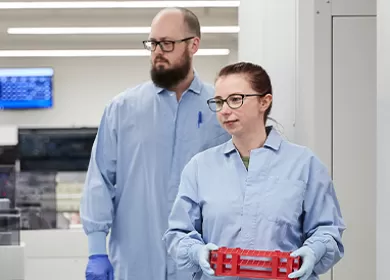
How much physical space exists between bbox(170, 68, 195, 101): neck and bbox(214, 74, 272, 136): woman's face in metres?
0.64

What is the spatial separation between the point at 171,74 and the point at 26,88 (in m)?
7.07

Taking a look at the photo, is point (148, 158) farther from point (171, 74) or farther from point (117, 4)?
point (117, 4)

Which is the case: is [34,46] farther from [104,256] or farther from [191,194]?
[191,194]

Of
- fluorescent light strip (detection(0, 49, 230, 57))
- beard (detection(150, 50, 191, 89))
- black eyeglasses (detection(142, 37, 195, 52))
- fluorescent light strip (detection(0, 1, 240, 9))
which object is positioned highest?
fluorescent light strip (detection(0, 1, 240, 9))

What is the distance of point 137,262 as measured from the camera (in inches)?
114

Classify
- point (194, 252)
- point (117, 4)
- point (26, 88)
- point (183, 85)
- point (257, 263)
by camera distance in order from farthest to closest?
point (26, 88) < point (117, 4) < point (183, 85) < point (194, 252) < point (257, 263)

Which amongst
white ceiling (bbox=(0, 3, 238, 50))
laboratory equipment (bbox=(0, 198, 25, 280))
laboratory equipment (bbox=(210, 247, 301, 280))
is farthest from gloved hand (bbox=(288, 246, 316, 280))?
white ceiling (bbox=(0, 3, 238, 50))

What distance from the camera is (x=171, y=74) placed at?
2809 mm

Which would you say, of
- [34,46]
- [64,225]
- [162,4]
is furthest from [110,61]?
[64,225]

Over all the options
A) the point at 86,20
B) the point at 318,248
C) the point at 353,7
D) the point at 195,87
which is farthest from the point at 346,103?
the point at 86,20

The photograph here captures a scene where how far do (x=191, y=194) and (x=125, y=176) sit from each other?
0.72 meters

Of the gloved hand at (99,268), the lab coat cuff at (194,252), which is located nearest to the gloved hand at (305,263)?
the lab coat cuff at (194,252)

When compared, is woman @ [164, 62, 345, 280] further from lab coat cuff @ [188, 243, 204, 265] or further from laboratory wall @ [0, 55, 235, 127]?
laboratory wall @ [0, 55, 235, 127]

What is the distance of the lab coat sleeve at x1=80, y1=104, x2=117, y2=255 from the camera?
2850mm
